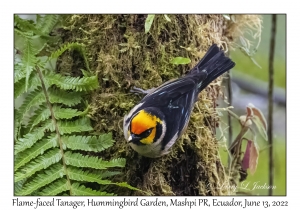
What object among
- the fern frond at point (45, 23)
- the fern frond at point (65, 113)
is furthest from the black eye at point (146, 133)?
the fern frond at point (45, 23)

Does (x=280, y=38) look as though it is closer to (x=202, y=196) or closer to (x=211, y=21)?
(x=211, y=21)

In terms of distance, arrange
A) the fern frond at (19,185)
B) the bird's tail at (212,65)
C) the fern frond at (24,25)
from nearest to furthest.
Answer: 1. the fern frond at (19,185)
2. the fern frond at (24,25)
3. the bird's tail at (212,65)

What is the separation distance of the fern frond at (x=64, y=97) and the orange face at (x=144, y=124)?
1.36ft

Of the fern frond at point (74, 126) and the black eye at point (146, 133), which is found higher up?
the fern frond at point (74, 126)

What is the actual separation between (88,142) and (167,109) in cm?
64

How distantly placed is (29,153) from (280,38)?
7.31 ft

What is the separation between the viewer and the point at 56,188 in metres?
2.29

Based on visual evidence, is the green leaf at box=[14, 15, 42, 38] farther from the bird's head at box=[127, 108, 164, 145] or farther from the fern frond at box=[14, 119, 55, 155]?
the bird's head at box=[127, 108, 164, 145]

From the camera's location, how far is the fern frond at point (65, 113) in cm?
239

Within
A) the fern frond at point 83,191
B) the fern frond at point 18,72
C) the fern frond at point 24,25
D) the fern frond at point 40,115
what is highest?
the fern frond at point 24,25

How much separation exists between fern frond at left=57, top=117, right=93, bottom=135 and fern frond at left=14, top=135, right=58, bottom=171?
0.24 ft

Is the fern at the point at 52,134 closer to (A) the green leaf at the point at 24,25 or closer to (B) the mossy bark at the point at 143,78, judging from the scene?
(A) the green leaf at the point at 24,25

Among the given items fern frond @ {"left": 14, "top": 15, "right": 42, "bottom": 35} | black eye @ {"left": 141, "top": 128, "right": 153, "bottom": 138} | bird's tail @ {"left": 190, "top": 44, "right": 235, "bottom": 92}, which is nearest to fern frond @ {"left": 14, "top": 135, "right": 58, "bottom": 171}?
black eye @ {"left": 141, "top": 128, "right": 153, "bottom": 138}
